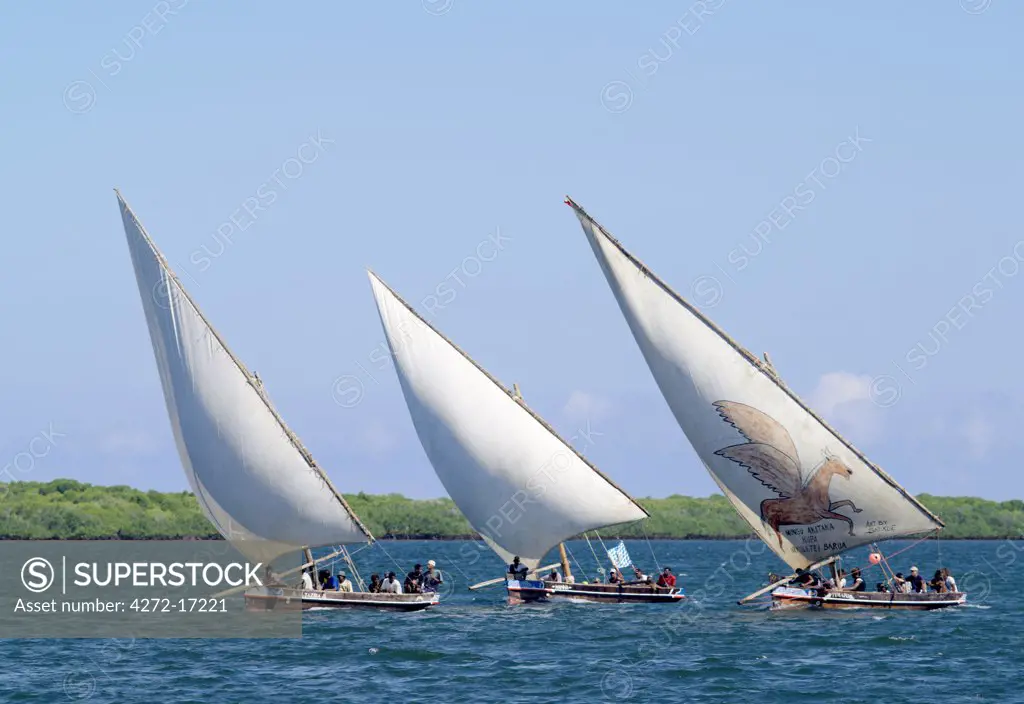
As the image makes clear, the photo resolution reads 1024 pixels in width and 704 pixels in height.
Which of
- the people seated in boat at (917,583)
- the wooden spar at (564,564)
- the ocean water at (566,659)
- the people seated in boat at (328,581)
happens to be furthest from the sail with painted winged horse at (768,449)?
the people seated in boat at (328,581)

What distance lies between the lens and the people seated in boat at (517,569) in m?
66.8

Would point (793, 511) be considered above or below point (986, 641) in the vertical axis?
above

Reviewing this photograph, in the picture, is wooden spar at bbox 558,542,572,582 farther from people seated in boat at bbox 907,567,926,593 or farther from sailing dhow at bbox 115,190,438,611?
people seated in boat at bbox 907,567,926,593

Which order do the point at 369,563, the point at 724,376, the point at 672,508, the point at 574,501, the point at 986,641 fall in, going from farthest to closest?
1. the point at 672,508
2. the point at 369,563
3. the point at 574,501
4. the point at 724,376
5. the point at 986,641

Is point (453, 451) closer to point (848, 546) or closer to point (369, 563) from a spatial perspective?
point (848, 546)

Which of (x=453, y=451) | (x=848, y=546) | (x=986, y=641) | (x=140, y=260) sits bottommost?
(x=986, y=641)

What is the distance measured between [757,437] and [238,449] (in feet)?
65.3

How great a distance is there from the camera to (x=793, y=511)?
205ft

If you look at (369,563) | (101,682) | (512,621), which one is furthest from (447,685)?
(369,563)

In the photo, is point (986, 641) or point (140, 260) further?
point (140, 260)

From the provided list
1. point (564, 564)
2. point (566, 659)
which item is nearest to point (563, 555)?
point (564, 564)

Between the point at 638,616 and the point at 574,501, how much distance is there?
5.42m

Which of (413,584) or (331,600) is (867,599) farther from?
(331,600)

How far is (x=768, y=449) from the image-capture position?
61.4 m
